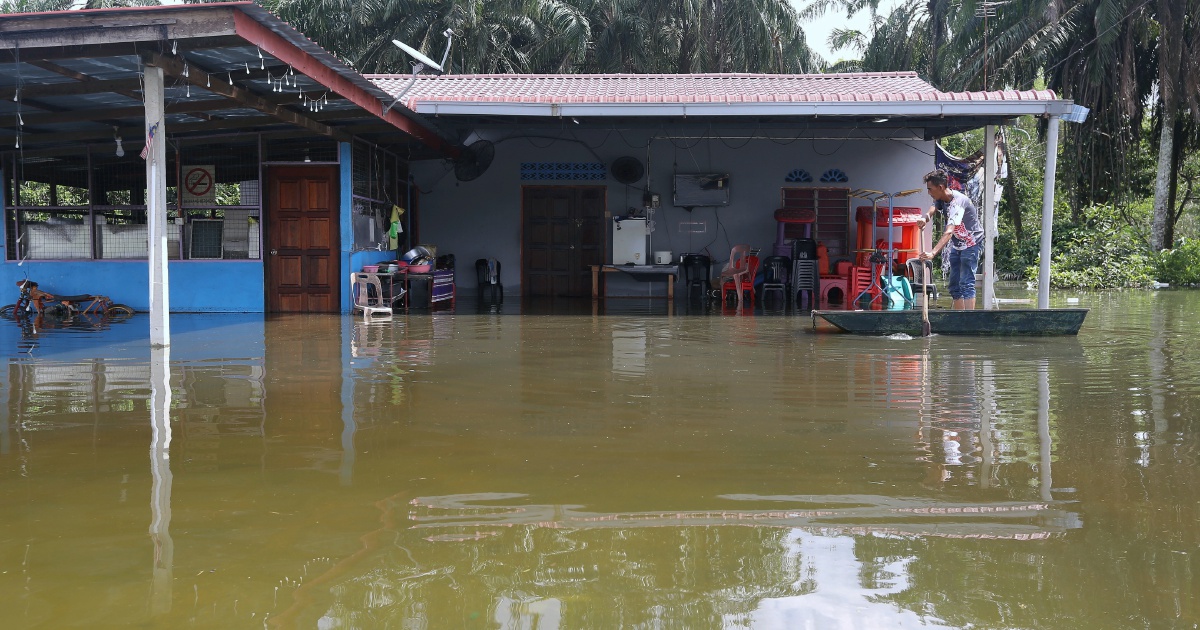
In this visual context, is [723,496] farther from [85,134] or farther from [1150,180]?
[1150,180]

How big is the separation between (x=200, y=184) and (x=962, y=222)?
9.39 m

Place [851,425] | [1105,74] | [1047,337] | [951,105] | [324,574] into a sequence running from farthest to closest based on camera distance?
1. [1105,74]
2. [951,105]
3. [1047,337]
4. [851,425]
5. [324,574]

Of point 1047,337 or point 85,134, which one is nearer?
point 1047,337

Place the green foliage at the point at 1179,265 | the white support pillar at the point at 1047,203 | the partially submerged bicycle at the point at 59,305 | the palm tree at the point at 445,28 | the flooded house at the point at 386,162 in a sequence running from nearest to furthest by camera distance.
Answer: the flooded house at the point at 386,162
the white support pillar at the point at 1047,203
the partially submerged bicycle at the point at 59,305
the green foliage at the point at 1179,265
the palm tree at the point at 445,28

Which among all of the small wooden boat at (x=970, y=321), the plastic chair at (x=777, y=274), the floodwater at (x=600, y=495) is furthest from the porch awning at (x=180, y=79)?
the plastic chair at (x=777, y=274)

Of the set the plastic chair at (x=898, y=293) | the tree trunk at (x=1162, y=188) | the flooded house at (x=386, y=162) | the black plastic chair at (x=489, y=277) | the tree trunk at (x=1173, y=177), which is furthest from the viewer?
the tree trunk at (x=1173, y=177)

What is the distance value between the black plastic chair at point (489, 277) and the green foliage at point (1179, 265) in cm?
1305

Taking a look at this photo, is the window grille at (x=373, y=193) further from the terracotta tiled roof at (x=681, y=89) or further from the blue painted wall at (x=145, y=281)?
the terracotta tiled roof at (x=681, y=89)

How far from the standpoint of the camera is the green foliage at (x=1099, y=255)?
19812 mm

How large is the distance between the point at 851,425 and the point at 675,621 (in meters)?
2.80

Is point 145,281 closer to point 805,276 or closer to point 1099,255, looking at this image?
point 805,276

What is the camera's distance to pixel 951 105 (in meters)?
12.0

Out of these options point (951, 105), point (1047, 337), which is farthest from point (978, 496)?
point (951, 105)

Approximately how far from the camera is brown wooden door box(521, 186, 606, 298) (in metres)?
17.1
